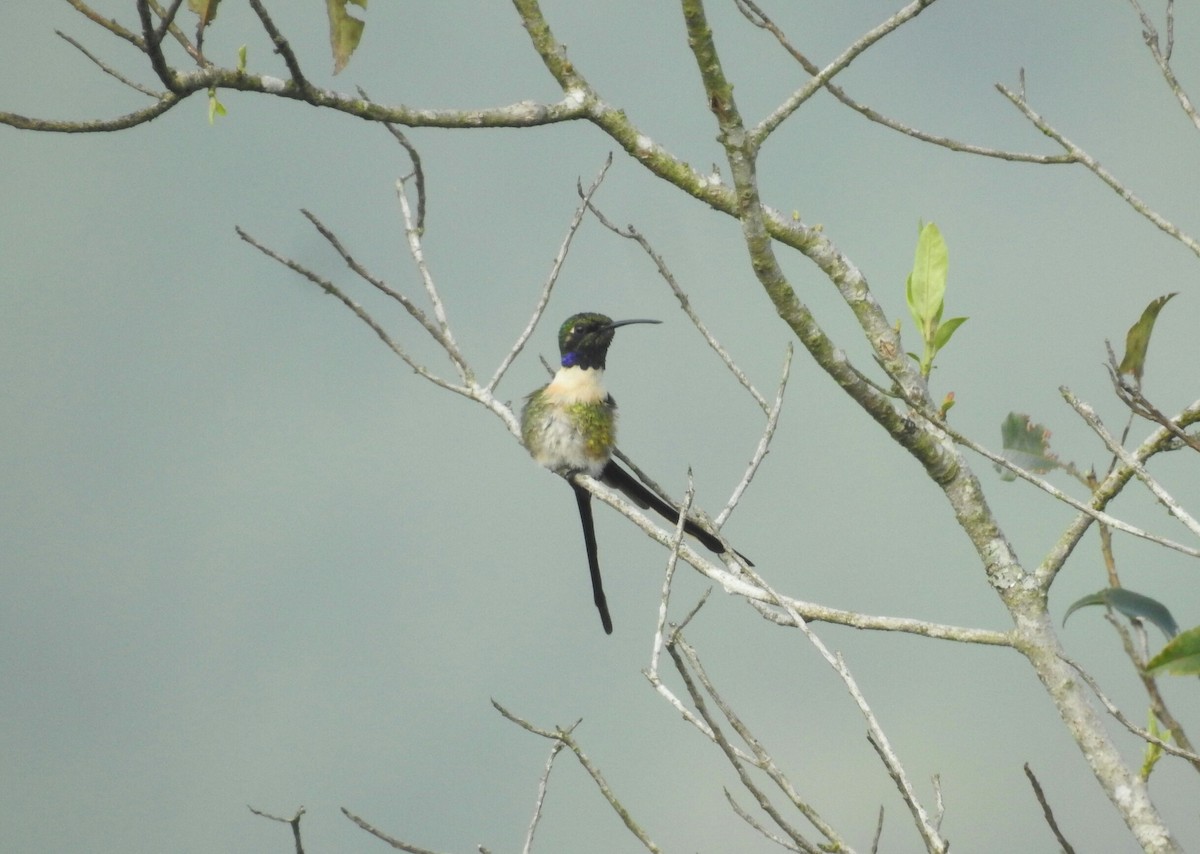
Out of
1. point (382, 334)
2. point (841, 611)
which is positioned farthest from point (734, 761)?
point (382, 334)

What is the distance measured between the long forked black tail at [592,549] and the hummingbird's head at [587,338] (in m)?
0.68

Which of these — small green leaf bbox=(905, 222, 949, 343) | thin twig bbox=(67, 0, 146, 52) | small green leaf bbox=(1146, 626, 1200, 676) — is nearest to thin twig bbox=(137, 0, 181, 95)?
thin twig bbox=(67, 0, 146, 52)

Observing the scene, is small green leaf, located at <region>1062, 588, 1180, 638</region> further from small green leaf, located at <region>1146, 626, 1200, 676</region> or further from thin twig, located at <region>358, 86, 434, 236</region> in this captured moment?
thin twig, located at <region>358, 86, 434, 236</region>

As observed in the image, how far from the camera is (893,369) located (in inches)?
143

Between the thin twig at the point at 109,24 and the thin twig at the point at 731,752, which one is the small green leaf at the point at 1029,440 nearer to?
the thin twig at the point at 731,752

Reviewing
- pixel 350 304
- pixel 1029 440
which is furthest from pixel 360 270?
pixel 1029 440

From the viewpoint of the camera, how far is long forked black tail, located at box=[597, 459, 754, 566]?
4.64 meters

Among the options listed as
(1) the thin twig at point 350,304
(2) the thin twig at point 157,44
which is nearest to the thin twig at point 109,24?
(2) the thin twig at point 157,44

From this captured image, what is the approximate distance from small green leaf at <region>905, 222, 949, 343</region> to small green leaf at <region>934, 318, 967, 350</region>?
19 mm

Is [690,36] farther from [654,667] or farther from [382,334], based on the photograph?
[382,334]

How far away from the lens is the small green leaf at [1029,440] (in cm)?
332

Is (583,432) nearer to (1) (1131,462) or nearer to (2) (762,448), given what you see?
(2) (762,448)

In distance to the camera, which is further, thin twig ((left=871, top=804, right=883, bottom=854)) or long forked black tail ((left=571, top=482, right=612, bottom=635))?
long forked black tail ((left=571, top=482, right=612, bottom=635))

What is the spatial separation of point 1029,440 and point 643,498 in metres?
2.24
